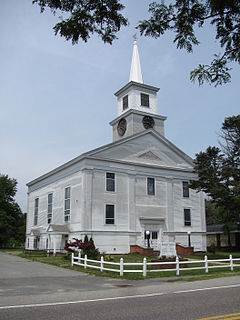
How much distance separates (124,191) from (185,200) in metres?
7.72

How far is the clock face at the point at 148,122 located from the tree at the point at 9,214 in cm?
2635

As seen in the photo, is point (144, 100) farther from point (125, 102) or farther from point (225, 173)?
point (225, 173)

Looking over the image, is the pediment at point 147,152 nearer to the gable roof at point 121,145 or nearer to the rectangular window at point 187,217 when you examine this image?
the gable roof at point 121,145

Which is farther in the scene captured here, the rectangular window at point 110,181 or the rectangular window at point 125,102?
the rectangular window at point 125,102

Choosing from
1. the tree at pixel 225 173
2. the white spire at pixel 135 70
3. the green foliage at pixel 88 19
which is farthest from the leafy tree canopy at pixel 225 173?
the green foliage at pixel 88 19

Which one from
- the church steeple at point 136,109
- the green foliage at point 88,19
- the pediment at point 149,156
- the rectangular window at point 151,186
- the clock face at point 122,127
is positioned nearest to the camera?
the green foliage at point 88,19

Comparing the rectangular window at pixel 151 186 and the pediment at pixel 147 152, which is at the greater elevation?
the pediment at pixel 147 152

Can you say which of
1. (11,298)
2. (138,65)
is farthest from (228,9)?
(138,65)

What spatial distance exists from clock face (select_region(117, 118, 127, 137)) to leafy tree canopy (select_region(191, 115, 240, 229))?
12.1 meters

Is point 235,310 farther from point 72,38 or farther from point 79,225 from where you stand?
point 79,225

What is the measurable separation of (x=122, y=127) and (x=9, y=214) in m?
25.6

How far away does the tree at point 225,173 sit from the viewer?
29112 mm

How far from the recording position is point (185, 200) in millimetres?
39312

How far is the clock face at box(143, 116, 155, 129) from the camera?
40.9 metres
